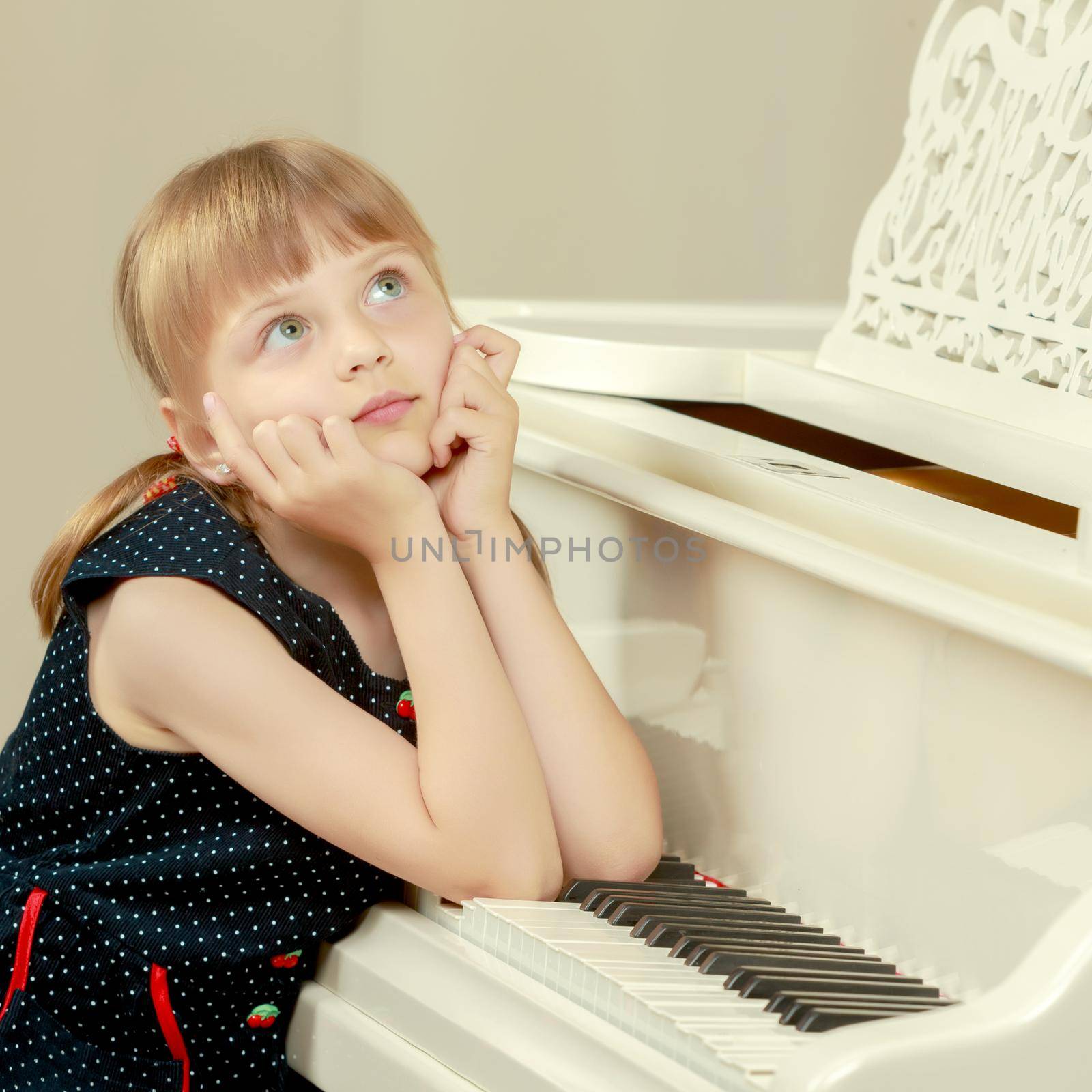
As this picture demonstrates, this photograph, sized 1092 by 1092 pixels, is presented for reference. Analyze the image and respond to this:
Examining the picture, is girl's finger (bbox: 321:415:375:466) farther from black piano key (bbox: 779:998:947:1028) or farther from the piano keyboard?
black piano key (bbox: 779:998:947:1028)

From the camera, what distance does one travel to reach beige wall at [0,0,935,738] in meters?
2.57

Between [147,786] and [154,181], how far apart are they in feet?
5.75

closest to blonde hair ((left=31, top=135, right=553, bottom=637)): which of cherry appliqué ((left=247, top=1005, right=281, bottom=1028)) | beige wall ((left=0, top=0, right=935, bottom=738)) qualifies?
cherry appliqué ((left=247, top=1005, right=281, bottom=1028))

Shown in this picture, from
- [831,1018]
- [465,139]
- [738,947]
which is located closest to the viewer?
[831,1018]

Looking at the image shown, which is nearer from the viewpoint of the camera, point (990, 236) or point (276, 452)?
point (276, 452)

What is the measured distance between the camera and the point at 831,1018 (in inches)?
33.6

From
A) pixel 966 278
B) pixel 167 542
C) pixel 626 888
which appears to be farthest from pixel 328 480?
pixel 966 278

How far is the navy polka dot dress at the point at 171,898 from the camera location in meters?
1.11

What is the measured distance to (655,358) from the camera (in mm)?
1400

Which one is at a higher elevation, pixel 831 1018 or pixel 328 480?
pixel 328 480

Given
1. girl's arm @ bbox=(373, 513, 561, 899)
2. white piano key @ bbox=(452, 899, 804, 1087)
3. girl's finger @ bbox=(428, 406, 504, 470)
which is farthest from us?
girl's finger @ bbox=(428, 406, 504, 470)

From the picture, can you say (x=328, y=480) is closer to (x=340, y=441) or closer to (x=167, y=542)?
(x=340, y=441)

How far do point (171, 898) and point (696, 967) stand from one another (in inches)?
16.6

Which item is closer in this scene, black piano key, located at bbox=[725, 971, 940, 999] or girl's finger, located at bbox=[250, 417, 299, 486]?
black piano key, located at bbox=[725, 971, 940, 999]
